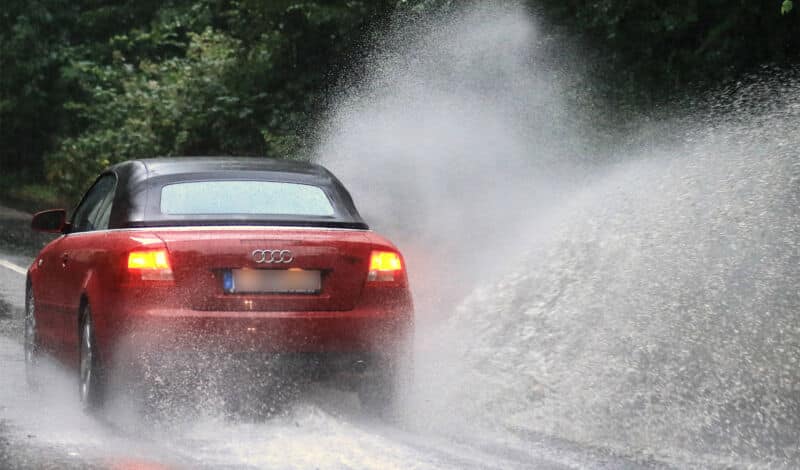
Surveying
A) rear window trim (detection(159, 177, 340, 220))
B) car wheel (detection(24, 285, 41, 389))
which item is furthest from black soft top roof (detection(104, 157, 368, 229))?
car wheel (detection(24, 285, 41, 389))

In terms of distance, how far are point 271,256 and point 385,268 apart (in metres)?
0.71

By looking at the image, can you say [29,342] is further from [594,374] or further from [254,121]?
[254,121]

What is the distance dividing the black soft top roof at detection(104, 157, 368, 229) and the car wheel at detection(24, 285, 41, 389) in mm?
1465

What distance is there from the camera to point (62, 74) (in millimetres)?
30328

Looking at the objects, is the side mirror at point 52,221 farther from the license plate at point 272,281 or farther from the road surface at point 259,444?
the license plate at point 272,281

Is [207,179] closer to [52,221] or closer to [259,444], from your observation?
[52,221]

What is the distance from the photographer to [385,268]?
7.80m

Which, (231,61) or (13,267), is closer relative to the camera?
(13,267)

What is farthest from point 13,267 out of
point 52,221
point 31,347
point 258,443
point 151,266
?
point 258,443

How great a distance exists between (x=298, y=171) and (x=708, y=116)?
7275 mm

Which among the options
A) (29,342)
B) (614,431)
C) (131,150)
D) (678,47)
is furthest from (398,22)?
(614,431)

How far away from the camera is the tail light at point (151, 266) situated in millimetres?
7320

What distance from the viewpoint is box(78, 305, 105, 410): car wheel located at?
754cm

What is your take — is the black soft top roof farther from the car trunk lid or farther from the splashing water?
the splashing water
